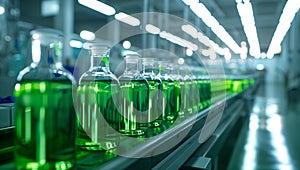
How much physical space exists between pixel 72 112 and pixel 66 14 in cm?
501

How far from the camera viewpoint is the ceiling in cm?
656

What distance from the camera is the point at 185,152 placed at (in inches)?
40.5

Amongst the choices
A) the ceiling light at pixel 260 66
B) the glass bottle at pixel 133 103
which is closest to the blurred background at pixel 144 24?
the glass bottle at pixel 133 103

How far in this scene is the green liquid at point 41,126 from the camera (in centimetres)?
50

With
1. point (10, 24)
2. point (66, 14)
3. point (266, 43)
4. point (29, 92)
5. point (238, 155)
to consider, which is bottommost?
point (238, 155)

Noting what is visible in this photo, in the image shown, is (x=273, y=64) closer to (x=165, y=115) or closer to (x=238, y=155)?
(x=238, y=155)

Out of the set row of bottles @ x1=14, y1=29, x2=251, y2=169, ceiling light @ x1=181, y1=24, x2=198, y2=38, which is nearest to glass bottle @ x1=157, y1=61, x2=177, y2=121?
row of bottles @ x1=14, y1=29, x2=251, y2=169

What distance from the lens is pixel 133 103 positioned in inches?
33.2

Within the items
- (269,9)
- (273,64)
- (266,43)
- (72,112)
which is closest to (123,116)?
(72,112)

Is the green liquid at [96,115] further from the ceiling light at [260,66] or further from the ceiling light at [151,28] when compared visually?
the ceiling light at [260,66]

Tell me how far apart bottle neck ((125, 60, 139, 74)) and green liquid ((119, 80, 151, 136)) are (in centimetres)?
7

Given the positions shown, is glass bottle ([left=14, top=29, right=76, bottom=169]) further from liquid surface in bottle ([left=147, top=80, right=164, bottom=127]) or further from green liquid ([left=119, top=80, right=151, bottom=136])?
liquid surface in bottle ([left=147, top=80, right=164, bottom=127])

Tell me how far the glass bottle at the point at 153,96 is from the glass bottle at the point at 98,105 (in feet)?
0.60

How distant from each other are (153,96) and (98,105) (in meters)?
0.29
